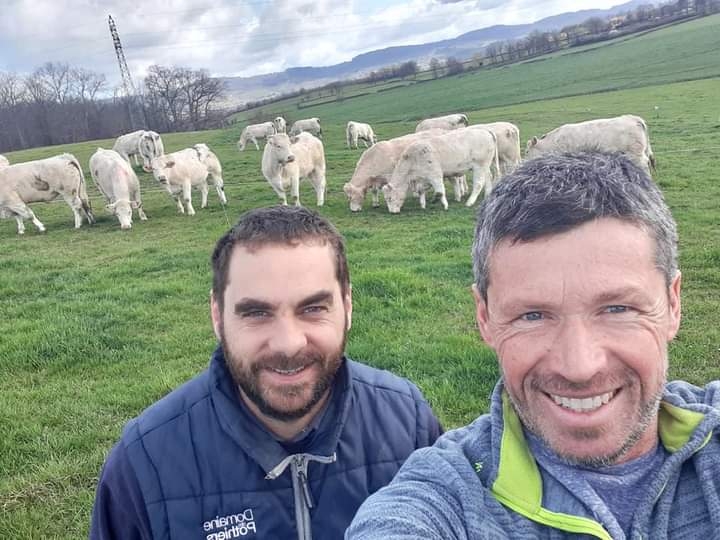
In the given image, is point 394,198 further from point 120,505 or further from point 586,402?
point 586,402

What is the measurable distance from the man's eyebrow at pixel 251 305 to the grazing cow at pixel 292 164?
11.9 meters

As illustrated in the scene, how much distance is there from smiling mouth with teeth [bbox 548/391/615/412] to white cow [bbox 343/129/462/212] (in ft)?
42.4

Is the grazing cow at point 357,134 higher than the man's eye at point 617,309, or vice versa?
the grazing cow at point 357,134

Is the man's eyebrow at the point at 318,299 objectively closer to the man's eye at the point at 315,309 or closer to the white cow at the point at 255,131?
the man's eye at the point at 315,309

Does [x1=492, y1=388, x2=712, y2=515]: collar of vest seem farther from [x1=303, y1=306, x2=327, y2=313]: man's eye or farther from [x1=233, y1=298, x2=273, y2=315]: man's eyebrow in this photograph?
[x1=233, y1=298, x2=273, y2=315]: man's eyebrow

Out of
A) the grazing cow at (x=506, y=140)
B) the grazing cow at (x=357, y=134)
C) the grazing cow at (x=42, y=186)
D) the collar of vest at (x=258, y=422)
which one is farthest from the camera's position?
the grazing cow at (x=357, y=134)

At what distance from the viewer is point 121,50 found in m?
39.6

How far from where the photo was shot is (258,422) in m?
2.03

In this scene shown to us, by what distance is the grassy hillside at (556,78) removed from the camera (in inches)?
1726

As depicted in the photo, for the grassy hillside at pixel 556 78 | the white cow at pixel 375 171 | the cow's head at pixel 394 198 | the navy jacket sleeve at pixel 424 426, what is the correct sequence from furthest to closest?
the grassy hillside at pixel 556 78, the white cow at pixel 375 171, the cow's head at pixel 394 198, the navy jacket sleeve at pixel 424 426

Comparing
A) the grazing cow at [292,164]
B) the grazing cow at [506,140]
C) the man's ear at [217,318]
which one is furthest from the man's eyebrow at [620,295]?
the grazing cow at [506,140]

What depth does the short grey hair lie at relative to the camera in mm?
1409

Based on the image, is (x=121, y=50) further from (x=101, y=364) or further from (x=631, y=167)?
(x=631, y=167)

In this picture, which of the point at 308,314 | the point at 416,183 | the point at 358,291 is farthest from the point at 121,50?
the point at 308,314
